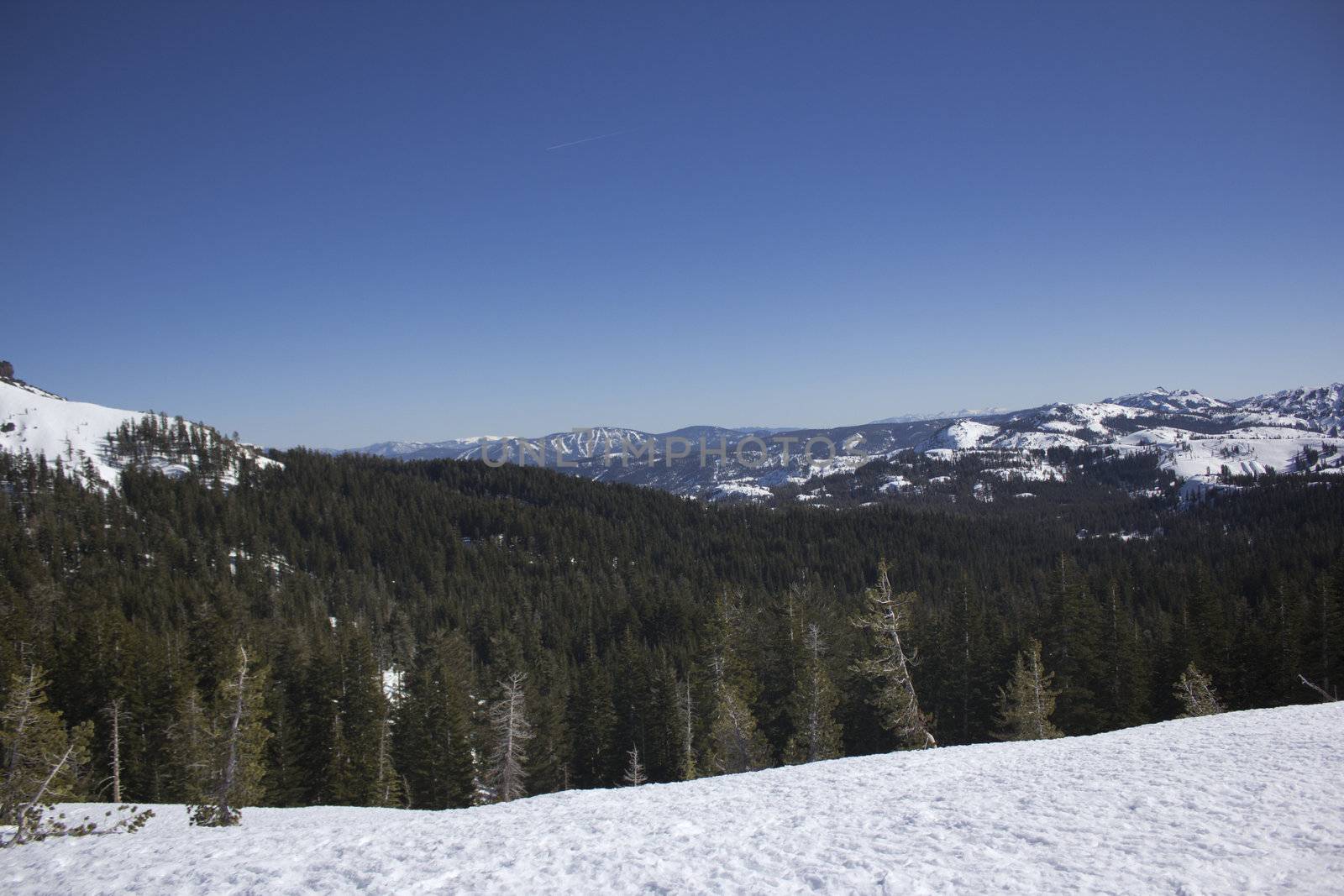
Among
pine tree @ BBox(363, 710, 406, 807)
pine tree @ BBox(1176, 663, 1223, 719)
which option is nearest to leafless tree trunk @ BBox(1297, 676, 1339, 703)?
pine tree @ BBox(1176, 663, 1223, 719)

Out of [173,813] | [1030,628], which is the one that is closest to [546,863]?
[173,813]

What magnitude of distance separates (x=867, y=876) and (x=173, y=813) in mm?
19861

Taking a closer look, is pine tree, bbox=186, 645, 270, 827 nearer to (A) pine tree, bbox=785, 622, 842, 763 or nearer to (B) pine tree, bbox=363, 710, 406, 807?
(B) pine tree, bbox=363, 710, 406, 807

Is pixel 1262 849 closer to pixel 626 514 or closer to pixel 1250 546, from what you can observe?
pixel 626 514

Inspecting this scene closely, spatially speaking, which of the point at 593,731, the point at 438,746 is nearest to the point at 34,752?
the point at 438,746

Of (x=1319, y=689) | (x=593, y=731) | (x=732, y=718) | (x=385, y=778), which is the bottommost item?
(x=593, y=731)

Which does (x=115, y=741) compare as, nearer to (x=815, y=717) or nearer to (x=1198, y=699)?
(x=815, y=717)

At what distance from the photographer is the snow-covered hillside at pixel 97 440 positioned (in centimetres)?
12562

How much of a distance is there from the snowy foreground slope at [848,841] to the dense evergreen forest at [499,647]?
935 centimetres

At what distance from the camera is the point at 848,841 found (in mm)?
8945

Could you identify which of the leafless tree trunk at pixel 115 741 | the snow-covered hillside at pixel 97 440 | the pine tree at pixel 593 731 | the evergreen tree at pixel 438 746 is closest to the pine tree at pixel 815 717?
the pine tree at pixel 593 731

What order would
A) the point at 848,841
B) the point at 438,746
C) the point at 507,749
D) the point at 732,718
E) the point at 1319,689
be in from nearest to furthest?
1. the point at 848,841
2. the point at 1319,689
3. the point at 732,718
4. the point at 507,749
5. the point at 438,746

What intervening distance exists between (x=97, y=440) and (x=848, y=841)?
181 m

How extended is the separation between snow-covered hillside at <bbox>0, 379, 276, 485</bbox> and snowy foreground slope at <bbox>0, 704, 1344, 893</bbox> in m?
150
